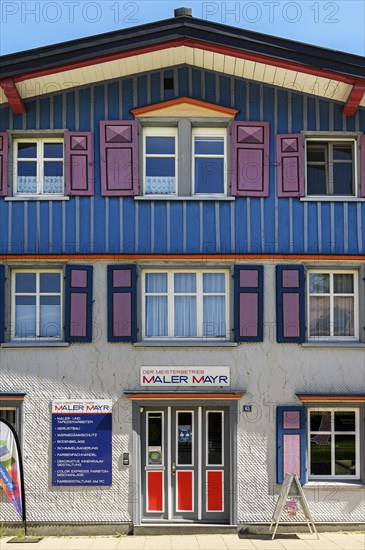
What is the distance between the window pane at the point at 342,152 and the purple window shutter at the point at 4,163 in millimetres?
6589

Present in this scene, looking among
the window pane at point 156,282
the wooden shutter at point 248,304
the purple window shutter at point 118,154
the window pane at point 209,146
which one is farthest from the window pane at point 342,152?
the window pane at point 156,282

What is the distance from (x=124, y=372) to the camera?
46.2 ft

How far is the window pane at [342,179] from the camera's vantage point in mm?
14703

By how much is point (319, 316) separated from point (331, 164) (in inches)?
122

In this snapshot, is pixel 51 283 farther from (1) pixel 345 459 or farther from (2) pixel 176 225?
(1) pixel 345 459

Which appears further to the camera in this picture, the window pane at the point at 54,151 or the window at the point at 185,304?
the window pane at the point at 54,151

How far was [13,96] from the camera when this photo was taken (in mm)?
14094

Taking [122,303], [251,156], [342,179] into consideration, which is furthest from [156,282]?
[342,179]

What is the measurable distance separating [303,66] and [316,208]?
8.99 ft

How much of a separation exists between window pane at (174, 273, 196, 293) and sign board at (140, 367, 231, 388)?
1.59 meters

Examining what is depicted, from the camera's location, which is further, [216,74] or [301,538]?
[216,74]

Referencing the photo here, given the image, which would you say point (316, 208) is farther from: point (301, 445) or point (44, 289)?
point (44, 289)

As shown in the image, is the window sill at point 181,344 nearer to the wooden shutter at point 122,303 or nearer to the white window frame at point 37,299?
the wooden shutter at point 122,303

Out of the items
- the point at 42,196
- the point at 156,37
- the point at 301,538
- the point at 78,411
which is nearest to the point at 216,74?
the point at 156,37
